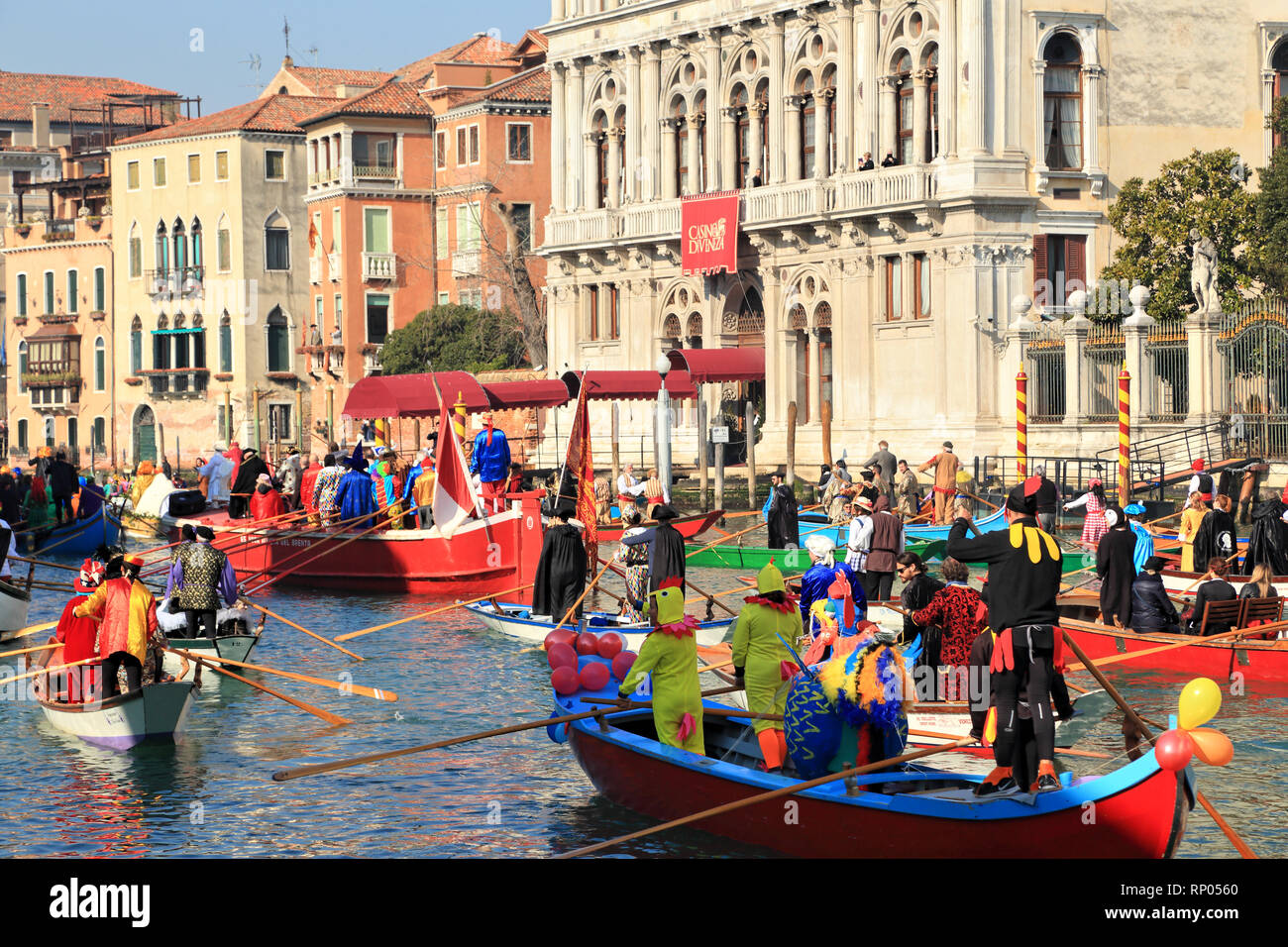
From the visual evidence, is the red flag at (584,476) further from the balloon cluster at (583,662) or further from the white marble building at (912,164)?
the white marble building at (912,164)

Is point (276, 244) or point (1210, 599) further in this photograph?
point (276, 244)

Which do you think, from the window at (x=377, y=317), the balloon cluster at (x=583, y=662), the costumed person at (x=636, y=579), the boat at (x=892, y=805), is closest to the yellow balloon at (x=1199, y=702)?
the boat at (x=892, y=805)

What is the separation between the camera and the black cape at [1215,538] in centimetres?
2284

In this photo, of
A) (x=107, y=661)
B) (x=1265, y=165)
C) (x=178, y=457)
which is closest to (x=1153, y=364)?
(x=1265, y=165)

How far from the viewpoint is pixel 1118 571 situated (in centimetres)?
2009

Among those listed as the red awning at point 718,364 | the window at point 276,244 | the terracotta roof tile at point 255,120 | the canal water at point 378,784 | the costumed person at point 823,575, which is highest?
the terracotta roof tile at point 255,120

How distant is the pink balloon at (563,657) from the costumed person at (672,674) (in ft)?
4.12

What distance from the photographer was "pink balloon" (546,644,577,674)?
15.4 meters

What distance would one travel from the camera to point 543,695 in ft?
67.2

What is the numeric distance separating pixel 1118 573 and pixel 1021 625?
7741mm

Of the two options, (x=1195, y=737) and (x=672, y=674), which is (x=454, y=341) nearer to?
(x=672, y=674)

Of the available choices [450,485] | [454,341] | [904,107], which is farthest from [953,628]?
[454,341]

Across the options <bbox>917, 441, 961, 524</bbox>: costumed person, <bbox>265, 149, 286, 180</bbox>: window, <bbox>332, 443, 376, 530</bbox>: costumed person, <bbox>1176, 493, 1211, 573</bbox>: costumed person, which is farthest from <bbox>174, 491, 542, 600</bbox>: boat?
<bbox>265, 149, 286, 180</bbox>: window

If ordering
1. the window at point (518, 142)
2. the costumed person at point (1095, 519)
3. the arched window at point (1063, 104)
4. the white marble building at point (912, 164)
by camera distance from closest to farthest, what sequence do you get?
the costumed person at point (1095, 519) < the white marble building at point (912, 164) < the arched window at point (1063, 104) < the window at point (518, 142)
